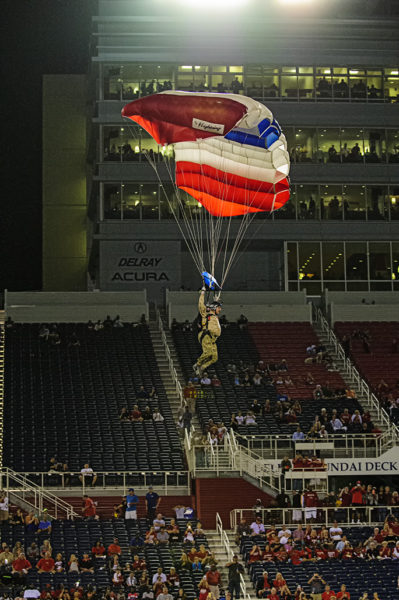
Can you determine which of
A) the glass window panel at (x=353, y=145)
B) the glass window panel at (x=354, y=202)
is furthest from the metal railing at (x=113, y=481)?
the glass window panel at (x=353, y=145)

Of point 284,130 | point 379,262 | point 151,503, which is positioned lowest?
point 151,503

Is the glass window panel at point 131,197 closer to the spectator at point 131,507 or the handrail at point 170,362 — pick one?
the handrail at point 170,362

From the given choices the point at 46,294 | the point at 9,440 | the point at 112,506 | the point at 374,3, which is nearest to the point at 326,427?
the point at 112,506

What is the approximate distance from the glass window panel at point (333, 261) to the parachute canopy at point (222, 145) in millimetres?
17407

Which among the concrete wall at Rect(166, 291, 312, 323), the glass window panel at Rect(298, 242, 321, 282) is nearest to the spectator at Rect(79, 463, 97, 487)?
the concrete wall at Rect(166, 291, 312, 323)

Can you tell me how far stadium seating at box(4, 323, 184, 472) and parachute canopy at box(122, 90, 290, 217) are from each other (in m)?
7.46

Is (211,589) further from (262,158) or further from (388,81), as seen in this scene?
(388,81)

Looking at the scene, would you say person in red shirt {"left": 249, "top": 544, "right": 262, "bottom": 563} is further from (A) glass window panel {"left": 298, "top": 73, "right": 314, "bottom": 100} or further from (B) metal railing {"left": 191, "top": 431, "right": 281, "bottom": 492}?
(A) glass window panel {"left": 298, "top": 73, "right": 314, "bottom": 100}

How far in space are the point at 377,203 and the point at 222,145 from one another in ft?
64.5

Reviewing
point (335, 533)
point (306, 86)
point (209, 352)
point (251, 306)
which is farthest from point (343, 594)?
point (306, 86)

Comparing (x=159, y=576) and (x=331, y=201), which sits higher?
(x=331, y=201)

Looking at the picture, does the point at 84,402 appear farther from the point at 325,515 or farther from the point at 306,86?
the point at 306,86

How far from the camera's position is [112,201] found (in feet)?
169

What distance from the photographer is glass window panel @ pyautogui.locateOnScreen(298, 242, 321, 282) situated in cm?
5225
